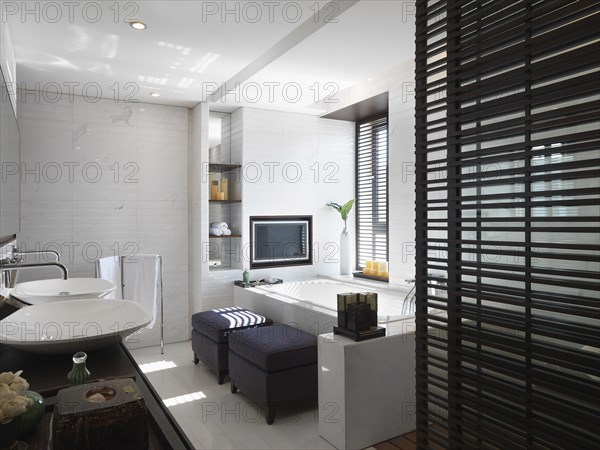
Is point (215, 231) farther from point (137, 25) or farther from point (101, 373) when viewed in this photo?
point (101, 373)

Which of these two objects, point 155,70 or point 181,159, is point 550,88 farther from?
point 181,159

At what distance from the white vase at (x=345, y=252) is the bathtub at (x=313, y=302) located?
319 millimetres

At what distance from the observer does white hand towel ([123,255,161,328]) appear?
14.9 feet

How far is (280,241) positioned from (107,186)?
1968mm

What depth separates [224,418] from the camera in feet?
10.2

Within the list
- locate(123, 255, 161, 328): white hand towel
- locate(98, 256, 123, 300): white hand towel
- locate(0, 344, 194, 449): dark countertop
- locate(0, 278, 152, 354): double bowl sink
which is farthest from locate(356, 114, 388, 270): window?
locate(0, 344, 194, 449): dark countertop

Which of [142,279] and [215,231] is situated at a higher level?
[215,231]

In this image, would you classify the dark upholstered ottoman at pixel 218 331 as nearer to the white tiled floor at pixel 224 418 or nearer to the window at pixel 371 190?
the white tiled floor at pixel 224 418

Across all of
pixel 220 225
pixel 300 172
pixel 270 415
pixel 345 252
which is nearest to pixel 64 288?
pixel 270 415

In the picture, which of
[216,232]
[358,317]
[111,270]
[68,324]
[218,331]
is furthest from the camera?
[216,232]

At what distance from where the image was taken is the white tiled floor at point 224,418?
2.75 metres

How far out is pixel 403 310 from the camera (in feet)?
11.5

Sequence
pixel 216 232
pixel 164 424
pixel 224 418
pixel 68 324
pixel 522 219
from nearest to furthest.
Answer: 1. pixel 164 424
2. pixel 522 219
3. pixel 68 324
4. pixel 224 418
5. pixel 216 232

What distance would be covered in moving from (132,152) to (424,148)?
13.1ft
